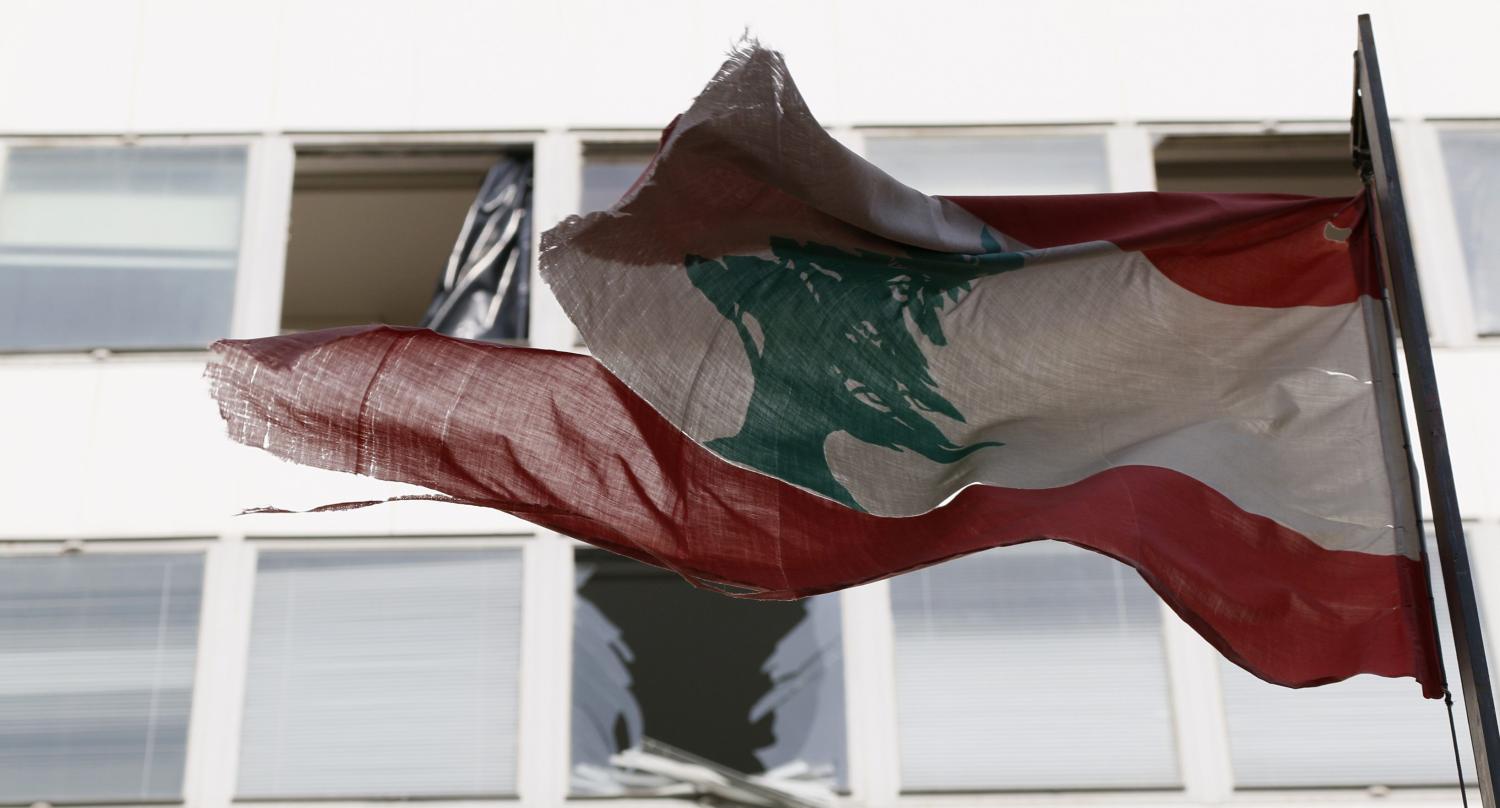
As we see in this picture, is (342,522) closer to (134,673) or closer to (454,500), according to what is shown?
(134,673)

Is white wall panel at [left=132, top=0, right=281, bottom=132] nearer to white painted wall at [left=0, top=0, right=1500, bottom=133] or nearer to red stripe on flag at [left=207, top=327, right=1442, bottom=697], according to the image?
white painted wall at [left=0, top=0, right=1500, bottom=133]

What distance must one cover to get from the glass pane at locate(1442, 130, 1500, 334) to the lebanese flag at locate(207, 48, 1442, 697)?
417 cm

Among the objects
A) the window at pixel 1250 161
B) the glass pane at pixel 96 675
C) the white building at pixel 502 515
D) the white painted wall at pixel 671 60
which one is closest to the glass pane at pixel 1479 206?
the white building at pixel 502 515

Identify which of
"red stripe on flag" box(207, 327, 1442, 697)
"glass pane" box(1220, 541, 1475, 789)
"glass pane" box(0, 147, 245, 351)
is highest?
"glass pane" box(0, 147, 245, 351)

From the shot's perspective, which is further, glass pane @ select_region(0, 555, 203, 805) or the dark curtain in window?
the dark curtain in window

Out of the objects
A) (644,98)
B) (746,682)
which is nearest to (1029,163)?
(644,98)

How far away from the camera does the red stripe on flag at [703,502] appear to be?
5.83 m

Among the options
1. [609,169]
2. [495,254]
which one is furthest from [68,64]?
[609,169]

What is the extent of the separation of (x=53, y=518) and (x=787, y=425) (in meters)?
4.79

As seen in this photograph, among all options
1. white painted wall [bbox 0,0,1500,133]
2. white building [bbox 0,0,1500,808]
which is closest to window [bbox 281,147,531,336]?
white building [bbox 0,0,1500,808]

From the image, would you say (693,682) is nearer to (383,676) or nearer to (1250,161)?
(383,676)

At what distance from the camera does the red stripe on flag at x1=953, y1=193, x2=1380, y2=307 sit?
6145 mm

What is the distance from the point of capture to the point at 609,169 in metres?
10.5

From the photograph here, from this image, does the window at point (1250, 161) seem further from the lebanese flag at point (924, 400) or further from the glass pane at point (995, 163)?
the lebanese flag at point (924, 400)
